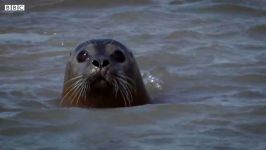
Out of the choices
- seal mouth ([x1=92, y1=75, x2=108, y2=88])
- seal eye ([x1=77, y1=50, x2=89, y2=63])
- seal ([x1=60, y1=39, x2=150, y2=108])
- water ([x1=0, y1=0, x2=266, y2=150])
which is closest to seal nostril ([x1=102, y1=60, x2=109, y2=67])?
seal ([x1=60, y1=39, x2=150, y2=108])

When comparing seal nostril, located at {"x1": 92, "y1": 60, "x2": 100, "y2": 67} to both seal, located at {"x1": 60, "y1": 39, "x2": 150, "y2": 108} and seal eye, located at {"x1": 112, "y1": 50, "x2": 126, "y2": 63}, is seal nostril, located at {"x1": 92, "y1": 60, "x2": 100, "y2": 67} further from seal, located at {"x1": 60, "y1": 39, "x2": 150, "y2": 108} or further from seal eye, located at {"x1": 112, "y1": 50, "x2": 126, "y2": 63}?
seal eye, located at {"x1": 112, "y1": 50, "x2": 126, "y2": 63}

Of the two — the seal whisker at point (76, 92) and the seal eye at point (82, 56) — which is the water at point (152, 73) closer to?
the seal whisker at point (76, 92)

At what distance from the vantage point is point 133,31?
10.7m

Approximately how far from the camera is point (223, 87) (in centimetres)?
826

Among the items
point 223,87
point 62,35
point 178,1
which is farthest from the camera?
point 178,1

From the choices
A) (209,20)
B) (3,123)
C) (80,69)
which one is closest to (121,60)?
(80,69)

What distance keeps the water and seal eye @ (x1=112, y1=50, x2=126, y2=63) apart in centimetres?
43

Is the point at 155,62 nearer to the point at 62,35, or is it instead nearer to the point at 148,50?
the point at 148,50

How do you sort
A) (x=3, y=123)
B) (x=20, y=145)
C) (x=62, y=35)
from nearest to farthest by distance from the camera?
(x=20, y=145)
(x=3, y=123)
(x=62, y=35)

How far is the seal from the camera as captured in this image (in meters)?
6.85

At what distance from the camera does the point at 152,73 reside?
9.04 m

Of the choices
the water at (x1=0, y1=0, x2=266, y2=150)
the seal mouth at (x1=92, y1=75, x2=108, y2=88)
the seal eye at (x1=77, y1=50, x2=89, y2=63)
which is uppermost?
the seal eye at (x1=77, y1=50, x2=89, y2=63)

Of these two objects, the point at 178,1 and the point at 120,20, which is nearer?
the point at 120,20

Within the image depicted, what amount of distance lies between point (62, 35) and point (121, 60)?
353 cm
